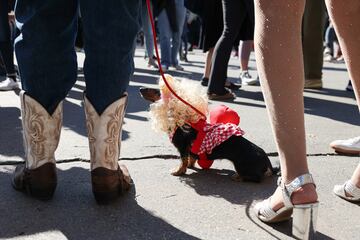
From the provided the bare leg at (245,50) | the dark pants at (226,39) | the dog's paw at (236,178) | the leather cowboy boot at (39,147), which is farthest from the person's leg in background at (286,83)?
the bare leg at (245,50)

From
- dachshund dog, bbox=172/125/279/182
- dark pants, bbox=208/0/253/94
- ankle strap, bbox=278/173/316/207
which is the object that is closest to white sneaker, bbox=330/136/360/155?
dachshund dog, bbox=172/125/279/182

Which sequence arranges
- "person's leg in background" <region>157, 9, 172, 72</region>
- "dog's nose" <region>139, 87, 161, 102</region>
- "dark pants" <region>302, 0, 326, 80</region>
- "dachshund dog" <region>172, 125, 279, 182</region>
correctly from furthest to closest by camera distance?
"person's leg in background" <region>157, 9, 172, 72</region> → "dark pants" <region>302, 0, 326, 80</region> → "dog's nose" <region>139, 87, 161, 102</region> → "dachshund dog" <region>172, 125, 279, 182</region>

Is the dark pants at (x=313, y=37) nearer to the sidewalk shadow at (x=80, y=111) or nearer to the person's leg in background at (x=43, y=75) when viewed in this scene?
the sidewalk shadow at (x=80, y=111)

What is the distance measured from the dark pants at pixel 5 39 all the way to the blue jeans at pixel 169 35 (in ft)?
8.65

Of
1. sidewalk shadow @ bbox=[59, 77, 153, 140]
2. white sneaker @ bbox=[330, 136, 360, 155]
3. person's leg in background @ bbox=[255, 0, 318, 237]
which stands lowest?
sidewalk shadow @ bbox=[59, 77, 153, 140]

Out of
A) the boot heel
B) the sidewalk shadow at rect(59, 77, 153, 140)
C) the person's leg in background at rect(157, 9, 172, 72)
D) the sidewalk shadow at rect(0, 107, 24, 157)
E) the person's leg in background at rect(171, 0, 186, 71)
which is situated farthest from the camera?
the person's leg in background at rect(157, 9, 172, 72)

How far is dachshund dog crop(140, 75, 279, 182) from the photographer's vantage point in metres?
Result: 2.11

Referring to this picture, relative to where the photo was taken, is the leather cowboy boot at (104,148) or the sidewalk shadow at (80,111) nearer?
the leather cowboy boot at (104,148)

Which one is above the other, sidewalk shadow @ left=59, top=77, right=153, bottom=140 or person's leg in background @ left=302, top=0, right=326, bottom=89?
person's leg in background @ left=302, top=0, right=326, bottom=89

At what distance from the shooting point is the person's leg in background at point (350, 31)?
1738 millimetres

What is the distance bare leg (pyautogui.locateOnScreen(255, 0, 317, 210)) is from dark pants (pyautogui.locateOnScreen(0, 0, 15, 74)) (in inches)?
142

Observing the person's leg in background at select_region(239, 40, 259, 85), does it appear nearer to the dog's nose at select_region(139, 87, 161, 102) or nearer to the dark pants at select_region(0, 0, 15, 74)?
the dark pants at select_region(0, 0, 15, 74)

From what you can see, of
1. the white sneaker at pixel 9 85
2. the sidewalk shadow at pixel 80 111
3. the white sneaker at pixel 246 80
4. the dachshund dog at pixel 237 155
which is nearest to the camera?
the dachshund dog at pixel 237 155

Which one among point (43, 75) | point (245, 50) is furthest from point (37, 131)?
point (245, 50)
